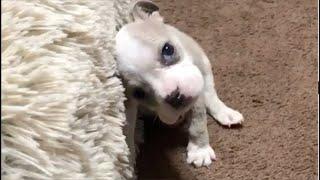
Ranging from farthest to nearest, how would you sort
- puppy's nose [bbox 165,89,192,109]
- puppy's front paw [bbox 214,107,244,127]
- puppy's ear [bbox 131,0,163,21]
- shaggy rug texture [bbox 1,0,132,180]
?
1. puppy's front paw [bbox 214,107,244,127]
2. puppy's ear [bbox 131,0,163,21]
3. puppy's nose [bbox 165,89,192,109]
4. shaggy rug texture [bbox 1,0,132,180]

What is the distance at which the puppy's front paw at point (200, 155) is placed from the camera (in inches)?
45.5

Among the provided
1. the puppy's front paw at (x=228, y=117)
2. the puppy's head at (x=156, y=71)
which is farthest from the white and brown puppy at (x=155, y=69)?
the puppy's front paw at (x=228, y=117)

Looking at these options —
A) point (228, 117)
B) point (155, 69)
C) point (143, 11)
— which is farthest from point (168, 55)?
point (228, 117)

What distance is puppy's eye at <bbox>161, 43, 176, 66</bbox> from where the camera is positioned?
3.31 feet

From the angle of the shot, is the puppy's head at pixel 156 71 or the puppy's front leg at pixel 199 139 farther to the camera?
the puppy's front leg at pixel 199 139

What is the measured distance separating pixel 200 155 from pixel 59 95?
496mm

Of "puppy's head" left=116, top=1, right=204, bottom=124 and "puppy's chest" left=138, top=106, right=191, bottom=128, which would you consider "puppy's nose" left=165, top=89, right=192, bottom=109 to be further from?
"puppy's chest" left=138, top=106, right=191, bottom=128

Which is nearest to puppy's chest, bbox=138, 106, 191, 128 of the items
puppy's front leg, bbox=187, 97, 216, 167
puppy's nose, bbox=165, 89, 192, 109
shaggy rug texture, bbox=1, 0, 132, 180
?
puppy's front leg, bbox=187, 97, 216, 167

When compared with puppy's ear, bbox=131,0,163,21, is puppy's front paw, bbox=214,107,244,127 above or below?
below

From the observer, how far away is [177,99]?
98 centimetres

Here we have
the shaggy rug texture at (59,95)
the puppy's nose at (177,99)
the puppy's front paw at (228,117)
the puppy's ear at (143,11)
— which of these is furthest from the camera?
the puppy's front paw at (228,117)

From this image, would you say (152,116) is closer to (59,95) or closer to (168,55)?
(168,55)

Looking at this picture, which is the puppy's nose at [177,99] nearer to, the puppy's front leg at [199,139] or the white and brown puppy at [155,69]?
the white and brown puppy at [155,69]

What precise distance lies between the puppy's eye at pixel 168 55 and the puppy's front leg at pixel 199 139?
Answer: 15 cm
